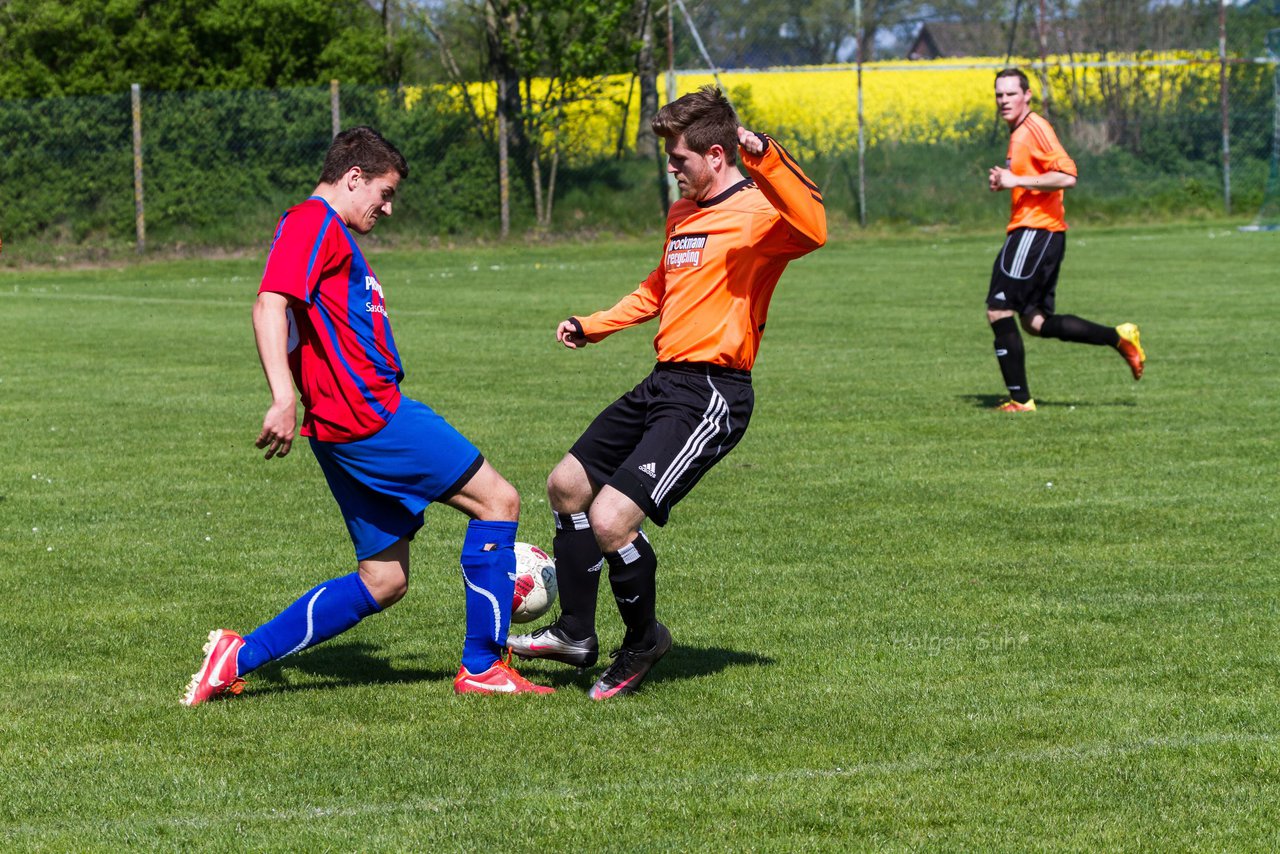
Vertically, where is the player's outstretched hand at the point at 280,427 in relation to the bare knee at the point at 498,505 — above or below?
above

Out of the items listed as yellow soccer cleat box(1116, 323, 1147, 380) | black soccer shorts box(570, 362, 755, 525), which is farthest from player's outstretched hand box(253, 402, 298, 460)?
yellow soccer cleat box(1116, 323, 1147, 380)

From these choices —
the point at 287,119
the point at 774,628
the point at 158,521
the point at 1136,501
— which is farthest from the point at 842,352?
the point at 287,119

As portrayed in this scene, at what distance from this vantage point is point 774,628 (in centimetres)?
648

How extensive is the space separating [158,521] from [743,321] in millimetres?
4092

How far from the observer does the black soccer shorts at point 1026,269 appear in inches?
487

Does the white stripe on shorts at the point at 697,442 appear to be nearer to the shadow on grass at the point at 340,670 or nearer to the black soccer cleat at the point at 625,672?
the black soccer cleat at the point at 625,672

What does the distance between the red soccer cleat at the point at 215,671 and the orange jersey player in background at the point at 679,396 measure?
954 millimetres

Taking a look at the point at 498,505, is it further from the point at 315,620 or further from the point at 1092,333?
the point at 1092,333

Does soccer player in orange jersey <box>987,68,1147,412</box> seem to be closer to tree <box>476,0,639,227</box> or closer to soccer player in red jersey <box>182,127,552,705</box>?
soccer player in red jersey <box>182,127,552,705</box>

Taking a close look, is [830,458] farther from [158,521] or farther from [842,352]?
[842,352]

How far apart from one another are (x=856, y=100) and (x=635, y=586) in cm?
2875

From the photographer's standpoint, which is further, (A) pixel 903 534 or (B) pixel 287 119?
(B) pixel 287 119

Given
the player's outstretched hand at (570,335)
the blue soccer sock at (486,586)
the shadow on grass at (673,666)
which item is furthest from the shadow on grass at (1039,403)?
the blue soccer sock at (486,586)

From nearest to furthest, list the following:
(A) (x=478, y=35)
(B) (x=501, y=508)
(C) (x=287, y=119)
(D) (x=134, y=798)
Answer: (D) (x=134, y=798) → (B) (x=501, y=508) → (C) (x=287, y=119) → (A) (x=478, y=35)
